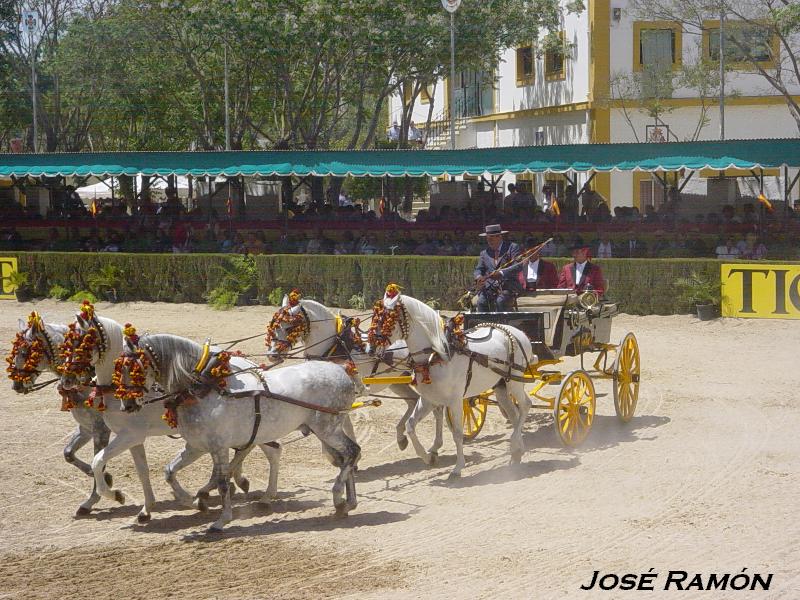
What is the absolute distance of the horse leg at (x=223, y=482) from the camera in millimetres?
9312

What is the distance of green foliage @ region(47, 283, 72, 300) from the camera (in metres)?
25.5

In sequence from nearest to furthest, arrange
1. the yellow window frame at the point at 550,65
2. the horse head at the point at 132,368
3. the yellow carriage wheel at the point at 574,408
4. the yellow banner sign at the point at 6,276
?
the horse head at the point at 132,368
the yellow carriage wheel at the point at 574,408
the yellow banner sign at the point at 6,276
the yellow window frame at the point at 550,65

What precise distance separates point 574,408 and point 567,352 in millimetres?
932

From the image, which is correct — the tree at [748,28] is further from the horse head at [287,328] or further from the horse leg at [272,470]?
the horse leg at [272,470]

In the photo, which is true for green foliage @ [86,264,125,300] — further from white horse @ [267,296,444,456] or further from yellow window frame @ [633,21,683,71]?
yellow window frame @ [633,21,683,71]

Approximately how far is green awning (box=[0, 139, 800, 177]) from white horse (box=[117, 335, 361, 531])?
56.9ft

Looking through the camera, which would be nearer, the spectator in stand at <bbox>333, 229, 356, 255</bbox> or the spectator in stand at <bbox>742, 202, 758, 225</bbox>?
the spectator in stand at <bbox>742, 202, 758, 225</bbox>

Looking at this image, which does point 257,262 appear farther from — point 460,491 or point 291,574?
point 291,574

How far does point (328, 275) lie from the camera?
78.7 ft

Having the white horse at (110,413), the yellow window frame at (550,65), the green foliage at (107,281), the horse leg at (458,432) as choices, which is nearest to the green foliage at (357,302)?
the green foliage at (107,281)

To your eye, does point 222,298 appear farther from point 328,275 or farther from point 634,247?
point 634,247

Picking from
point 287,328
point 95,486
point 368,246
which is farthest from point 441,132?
point 95,486

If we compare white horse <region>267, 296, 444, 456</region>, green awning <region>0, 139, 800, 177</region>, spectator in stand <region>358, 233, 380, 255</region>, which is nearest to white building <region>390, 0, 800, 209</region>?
green awning <region>0, 139, 800, 177</region>

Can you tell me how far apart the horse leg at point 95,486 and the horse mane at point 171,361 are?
1.45m
